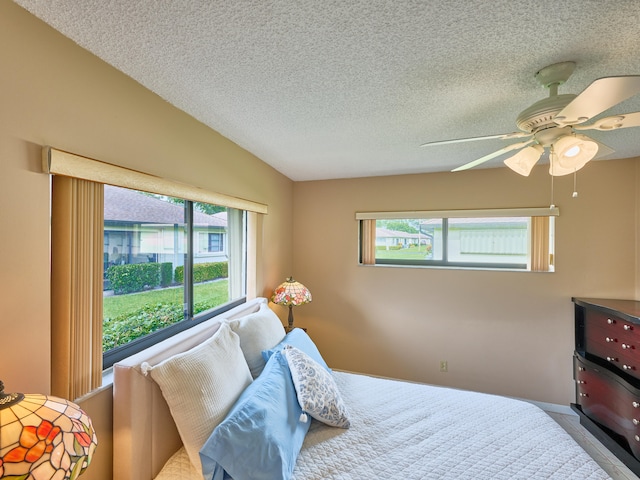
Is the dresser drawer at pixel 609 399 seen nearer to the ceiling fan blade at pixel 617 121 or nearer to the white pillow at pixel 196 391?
the ceiling fan blade at pixel 617 121

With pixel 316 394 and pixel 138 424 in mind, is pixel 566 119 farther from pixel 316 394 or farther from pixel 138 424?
pixel 138 424

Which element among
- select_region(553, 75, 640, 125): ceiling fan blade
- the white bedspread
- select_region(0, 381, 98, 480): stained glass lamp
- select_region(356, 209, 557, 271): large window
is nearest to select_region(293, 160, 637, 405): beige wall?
select_region(356, 209, 557, 271): large window

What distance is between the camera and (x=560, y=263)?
2619 millimetres

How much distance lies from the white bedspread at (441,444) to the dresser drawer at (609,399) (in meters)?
0.94

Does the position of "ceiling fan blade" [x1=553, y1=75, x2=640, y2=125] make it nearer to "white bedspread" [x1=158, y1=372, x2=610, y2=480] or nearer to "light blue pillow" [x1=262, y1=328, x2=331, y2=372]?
"white bedspread" [x1=158, y1=372, x2=610, y2=480]

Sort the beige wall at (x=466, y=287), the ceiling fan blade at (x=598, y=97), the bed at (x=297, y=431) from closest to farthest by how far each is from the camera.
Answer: the ceiling fan blade at (x=598, y=97) → the bed at (x=297, y=431) → the beige wall at (x=466, y=287)

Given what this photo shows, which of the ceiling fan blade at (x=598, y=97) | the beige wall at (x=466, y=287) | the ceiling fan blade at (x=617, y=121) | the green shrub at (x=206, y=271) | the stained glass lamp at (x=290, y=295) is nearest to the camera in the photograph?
the ceiling fan blade at (x=598, y=97)

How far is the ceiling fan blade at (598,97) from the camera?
843 mm

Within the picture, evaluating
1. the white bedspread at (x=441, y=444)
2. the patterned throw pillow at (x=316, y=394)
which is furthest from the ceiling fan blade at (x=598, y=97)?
the patterned throw pillow at (x=316, y=394)

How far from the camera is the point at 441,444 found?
4.64 ft

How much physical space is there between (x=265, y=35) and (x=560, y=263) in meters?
3.08

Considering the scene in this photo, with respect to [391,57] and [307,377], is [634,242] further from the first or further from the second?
[307,377]

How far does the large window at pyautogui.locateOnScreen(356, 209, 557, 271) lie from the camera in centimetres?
274

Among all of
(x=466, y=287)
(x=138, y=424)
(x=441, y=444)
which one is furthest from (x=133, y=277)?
(x=466, y=287)
